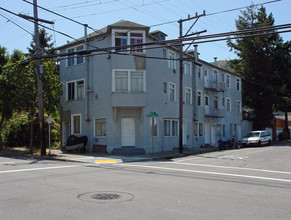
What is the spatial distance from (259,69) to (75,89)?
26.4m

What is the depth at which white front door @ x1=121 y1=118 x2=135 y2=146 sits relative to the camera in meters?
23.1

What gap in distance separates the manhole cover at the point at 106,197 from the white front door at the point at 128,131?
49.1 ft

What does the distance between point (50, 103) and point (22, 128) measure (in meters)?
8.64

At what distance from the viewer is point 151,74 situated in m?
23.8

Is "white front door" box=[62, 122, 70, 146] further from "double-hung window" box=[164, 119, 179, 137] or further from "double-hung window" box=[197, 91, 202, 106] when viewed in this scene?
"double-hung window" box=[197, 91, 202, 106]

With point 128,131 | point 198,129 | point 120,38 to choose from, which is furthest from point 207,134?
point 120,38

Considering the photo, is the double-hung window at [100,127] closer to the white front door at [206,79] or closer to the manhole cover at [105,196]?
the white front door at [206,79]

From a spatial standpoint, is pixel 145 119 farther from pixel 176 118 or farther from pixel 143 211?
pixel 143 211

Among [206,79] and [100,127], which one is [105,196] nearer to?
[100,127]

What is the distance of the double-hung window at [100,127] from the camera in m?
23.4

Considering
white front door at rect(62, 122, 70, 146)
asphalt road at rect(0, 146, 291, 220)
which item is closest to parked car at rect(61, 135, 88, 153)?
white front door at rect(62, 122, 70, 146)

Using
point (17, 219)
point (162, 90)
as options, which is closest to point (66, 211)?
point (17, 219)

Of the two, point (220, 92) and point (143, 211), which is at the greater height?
point (220, 92)

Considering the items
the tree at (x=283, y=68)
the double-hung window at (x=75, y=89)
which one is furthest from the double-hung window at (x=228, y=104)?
the double-hung window at (x=75, y=89)
